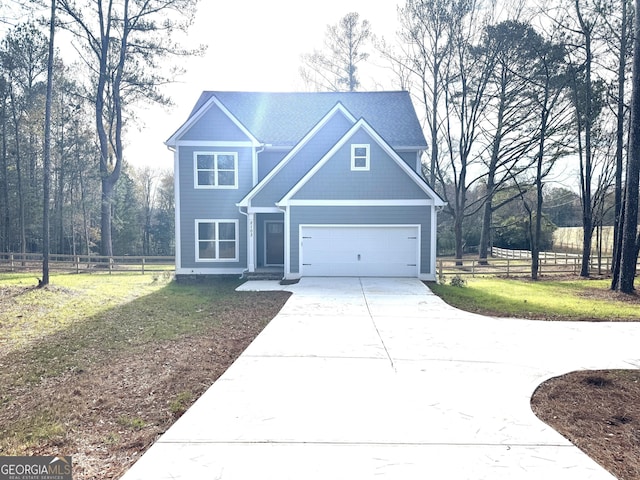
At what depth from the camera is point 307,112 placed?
18422 millimetres

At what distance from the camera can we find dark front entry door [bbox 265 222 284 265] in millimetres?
16609

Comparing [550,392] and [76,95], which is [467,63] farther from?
[76,95]

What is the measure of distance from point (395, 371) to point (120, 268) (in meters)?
20.8

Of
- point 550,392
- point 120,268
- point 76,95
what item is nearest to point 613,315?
point 550,392

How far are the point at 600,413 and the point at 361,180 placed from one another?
1094cm

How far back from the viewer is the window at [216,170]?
613 inches

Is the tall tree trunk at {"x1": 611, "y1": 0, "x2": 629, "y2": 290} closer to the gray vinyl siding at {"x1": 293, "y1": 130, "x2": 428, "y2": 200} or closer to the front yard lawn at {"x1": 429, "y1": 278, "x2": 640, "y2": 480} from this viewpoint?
the front yard lawn at {"x1": 429, "y1": 278, "x2": 640, "y2": 480}

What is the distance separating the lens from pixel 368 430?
3.68 metres

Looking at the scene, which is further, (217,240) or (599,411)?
(217,240)

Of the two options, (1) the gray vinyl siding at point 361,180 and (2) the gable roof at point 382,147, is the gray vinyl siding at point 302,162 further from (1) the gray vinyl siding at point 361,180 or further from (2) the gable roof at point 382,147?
(1) the gray vinyl siding at point 361,180

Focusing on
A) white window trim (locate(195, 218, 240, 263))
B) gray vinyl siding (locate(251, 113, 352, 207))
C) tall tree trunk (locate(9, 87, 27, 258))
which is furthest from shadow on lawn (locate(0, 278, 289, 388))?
tall tree trunk (locate(9, 87, 27, 258))

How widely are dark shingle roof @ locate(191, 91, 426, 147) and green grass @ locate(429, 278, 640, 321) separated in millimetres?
7088

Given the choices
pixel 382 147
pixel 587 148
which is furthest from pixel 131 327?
pixel 587 148

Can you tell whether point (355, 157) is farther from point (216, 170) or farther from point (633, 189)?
point (633, 189)
